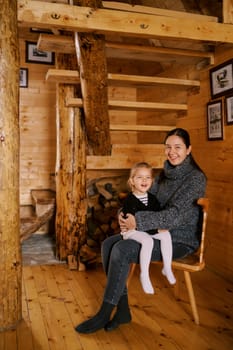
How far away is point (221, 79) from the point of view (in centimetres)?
292

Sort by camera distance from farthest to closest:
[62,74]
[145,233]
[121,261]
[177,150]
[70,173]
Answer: [70,173] → [62,74] → [177,150] → [145,233] → [121,261]

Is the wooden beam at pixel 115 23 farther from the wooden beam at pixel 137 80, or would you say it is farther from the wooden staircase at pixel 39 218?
the wooden staircase at pixel 39 218

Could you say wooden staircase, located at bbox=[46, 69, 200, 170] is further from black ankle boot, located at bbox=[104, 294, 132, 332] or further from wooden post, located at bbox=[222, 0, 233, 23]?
black ankle boot, located at bbox=[104, 294, 132, 332]

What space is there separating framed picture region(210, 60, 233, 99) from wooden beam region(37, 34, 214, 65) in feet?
0.42

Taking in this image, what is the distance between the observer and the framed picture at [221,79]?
9.20 ft

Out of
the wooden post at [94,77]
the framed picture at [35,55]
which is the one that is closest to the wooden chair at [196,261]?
the wooden post at [94,77]

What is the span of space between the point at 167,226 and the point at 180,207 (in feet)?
0.44

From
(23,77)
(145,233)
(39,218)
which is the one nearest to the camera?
(145,233)

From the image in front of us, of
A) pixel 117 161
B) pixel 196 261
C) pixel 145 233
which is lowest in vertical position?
pixel 196 261

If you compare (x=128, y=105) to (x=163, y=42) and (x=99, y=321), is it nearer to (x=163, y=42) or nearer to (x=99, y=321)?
(x=163, y=42)

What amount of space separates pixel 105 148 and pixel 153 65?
1798mm

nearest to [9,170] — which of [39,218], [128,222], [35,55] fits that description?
[128,222]

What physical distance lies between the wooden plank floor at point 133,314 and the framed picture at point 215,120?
1.17 meters

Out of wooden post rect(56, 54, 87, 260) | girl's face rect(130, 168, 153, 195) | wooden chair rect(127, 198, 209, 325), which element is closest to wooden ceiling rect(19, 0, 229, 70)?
wooden post rect(56, 54, 87, 260)
